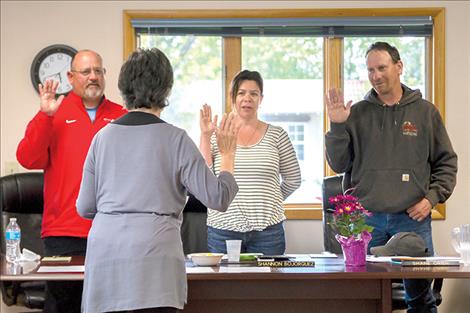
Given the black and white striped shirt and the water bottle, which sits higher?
the black and white striped shirt

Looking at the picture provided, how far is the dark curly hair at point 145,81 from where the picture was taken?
2.60 m

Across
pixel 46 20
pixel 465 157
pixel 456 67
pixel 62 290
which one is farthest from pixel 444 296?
pixel 46 20

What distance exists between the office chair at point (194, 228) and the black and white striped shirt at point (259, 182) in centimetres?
61

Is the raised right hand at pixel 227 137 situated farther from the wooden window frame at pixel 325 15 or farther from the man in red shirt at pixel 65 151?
the wooden window frame at pixel 325 15

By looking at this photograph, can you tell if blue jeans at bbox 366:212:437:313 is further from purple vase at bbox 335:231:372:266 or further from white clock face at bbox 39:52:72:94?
white clock face at bbox 39:52:72:94

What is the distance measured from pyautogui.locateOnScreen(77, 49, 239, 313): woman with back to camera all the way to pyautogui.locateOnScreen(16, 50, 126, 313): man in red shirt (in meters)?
1.15

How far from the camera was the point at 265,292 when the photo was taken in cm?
321

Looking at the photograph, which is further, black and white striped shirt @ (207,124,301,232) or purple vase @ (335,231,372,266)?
black and white striped shirt @ (207,124,301,232)

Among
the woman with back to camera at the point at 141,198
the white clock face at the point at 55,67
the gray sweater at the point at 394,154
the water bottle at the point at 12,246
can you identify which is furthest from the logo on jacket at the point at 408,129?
the white clock face at the point at 55,67

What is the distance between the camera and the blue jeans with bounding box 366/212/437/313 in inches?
147

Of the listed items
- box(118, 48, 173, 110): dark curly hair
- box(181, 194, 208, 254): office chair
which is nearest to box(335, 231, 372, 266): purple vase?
box(118, 48, 173, 110): dark curly hair

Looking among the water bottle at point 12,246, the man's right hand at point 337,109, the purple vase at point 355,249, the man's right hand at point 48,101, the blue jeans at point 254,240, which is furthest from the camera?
the blue jeans at point 254,240

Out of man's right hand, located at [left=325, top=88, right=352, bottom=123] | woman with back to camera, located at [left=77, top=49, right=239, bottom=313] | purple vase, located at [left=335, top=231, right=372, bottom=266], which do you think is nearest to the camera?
woman with back to camera, located at [left=77, top=49, right=239, bottom=313]

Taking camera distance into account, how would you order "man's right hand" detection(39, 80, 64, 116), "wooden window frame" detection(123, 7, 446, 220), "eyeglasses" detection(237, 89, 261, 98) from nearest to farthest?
"man's right hand" detection(39, 80, 64, 116) < "eyeglasses" detection(237, 89, 261, 98) < "wooden window frame" detection(123, 7, 446, 220)
